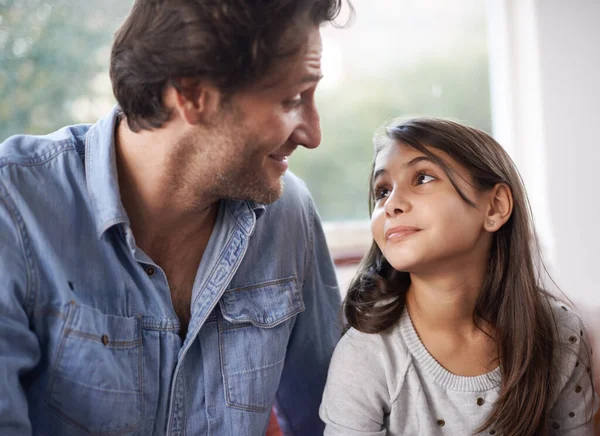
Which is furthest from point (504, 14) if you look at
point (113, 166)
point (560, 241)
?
point (113, 166)

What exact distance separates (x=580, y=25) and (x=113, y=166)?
72.1 inches

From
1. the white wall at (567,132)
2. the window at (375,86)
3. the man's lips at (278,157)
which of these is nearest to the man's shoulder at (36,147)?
the man's lips at (278,157)

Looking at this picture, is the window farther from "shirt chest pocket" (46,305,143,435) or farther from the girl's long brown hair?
"shirt chest pocket" (46,305,143,435)

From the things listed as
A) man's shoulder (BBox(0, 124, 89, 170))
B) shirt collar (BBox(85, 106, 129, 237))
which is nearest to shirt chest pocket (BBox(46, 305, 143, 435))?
shirt collar (BBox(85, 106, 129, 237))

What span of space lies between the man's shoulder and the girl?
0.58m

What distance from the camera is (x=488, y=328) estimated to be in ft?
4.47

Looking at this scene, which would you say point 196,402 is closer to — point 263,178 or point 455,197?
point 263,178

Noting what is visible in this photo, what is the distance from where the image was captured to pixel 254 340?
1336 mm

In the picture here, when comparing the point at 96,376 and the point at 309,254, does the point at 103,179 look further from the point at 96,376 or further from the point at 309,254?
the point at 309,254

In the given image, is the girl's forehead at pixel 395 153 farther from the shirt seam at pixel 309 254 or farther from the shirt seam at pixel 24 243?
the shirt seam at pixel 24 243

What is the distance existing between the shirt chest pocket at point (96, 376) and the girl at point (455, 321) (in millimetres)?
382

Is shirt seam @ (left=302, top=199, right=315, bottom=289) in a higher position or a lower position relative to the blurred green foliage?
lower

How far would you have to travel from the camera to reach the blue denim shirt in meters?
1.09

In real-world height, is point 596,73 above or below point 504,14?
below
